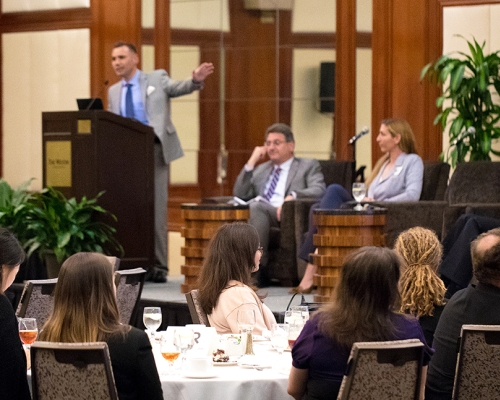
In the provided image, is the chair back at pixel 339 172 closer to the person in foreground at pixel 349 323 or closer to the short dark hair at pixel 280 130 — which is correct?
the short dark hair at pixel 280 130

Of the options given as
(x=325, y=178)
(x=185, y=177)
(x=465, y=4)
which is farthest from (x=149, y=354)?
(x=185, y=177)

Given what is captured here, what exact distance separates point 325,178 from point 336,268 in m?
1.50

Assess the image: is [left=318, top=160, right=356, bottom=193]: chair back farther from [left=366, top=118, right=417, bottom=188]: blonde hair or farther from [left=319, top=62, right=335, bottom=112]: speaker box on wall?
[left=319, top=62, right=335, bottom=112]: speaker box on wall

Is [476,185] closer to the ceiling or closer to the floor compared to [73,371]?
closer to the ceiling

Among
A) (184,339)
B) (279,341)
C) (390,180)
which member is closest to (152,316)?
(184,339)

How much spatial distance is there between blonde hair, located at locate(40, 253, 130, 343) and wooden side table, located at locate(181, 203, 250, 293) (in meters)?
3.51

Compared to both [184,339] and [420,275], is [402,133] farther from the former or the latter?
[184,339]

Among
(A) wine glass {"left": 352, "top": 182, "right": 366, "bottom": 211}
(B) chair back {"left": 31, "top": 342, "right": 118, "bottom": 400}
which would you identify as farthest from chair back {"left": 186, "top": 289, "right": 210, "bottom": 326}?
(A) wine glass {"left": 352, "top": 182, "right": 366, "bottom": 211}

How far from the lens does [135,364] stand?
262 cm

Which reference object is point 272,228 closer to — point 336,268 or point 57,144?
point 336,268

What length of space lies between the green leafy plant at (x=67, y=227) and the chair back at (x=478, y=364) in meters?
3.95

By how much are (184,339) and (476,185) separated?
3750mm

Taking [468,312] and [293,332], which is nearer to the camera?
[468,312]

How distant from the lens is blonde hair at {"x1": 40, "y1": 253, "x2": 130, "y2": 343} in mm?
2635
